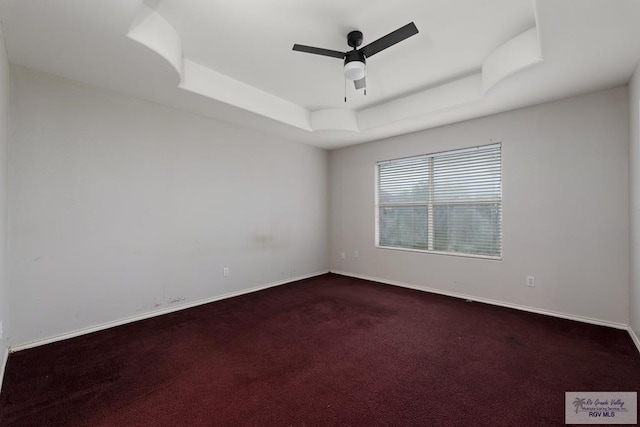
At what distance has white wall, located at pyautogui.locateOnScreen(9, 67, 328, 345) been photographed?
8.35 ft

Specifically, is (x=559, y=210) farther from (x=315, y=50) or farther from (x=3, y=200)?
(x=3, y=200)

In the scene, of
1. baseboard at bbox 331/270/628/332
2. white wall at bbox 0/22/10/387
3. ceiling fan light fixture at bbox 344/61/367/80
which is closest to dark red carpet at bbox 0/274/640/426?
baseboard at bbox 331/270/628/332

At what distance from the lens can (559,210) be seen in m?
3.20

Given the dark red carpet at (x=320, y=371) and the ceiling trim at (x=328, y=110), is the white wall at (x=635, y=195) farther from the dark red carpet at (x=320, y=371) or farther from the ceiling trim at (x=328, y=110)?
the ceiling trim at (x=328, y=110)

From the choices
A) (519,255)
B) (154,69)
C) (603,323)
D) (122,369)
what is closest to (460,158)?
(519,255)

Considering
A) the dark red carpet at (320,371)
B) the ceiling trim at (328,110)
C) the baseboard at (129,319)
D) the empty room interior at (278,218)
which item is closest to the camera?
the dark red carpet at (320,371)

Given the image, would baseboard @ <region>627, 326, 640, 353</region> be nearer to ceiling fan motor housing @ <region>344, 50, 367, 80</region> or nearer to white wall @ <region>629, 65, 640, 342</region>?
white wall @ <region>629, 65, 640, 342</region>

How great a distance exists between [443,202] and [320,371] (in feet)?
9.98

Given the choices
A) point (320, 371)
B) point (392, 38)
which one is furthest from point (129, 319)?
point (392, 38)

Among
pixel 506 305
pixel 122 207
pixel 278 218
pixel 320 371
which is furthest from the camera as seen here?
pixel 278 218

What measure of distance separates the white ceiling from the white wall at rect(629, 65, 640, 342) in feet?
0.76

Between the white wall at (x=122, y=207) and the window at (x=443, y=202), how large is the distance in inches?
75.1

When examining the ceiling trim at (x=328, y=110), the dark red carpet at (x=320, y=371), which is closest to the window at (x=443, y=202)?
the ceiling trim at (x=328, y=110)

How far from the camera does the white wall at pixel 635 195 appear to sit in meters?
2.50
